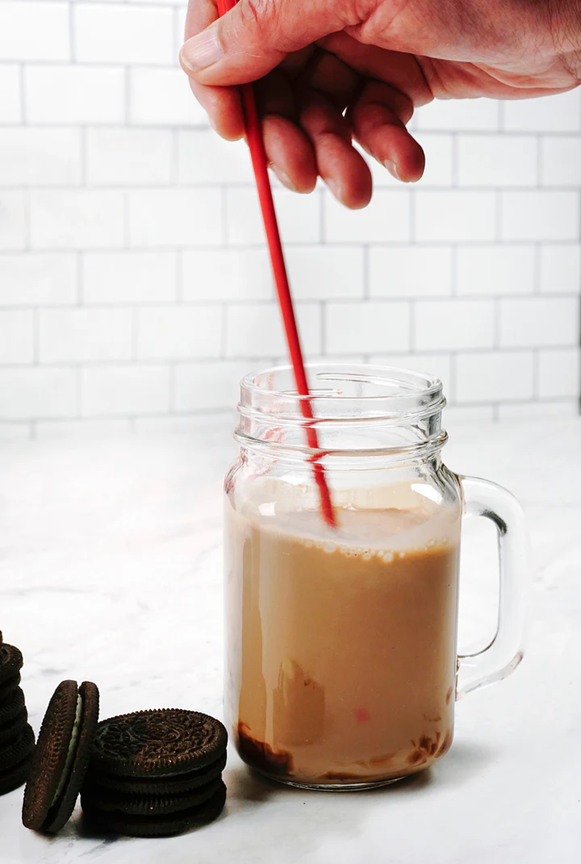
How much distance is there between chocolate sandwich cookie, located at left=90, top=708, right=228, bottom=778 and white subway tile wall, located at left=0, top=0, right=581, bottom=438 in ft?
3.49

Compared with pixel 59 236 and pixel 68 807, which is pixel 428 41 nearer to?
pixel 68 807

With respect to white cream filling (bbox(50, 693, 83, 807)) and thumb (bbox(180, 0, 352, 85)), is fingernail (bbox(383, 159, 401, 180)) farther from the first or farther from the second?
white cream filling (bbox(50, 693, 83, 807))

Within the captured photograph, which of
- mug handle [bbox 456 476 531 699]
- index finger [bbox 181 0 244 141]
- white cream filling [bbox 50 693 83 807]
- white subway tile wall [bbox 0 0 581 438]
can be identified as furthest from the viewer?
white subway tile wall [bbox 0 0 581 438]

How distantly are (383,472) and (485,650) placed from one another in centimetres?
14

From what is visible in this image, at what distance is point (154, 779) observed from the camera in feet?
1.69

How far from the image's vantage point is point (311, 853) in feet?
1.70

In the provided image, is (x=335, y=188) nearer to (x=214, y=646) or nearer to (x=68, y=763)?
(x=214, y=646)

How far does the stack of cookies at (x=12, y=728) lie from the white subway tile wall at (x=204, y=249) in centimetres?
102

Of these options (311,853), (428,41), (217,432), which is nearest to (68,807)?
(311,853)

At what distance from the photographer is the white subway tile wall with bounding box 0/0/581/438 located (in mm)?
1506

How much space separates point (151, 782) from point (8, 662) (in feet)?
0.39

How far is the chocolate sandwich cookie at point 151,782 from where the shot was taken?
1.70 ft

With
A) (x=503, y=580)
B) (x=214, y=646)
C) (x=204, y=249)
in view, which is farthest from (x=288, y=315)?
(x=204, y=249)

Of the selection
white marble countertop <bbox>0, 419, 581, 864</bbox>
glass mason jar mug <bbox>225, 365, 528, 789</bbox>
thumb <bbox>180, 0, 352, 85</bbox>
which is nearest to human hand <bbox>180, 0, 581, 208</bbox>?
thumb <bbox>180, 0, 352, 85</bbox>
